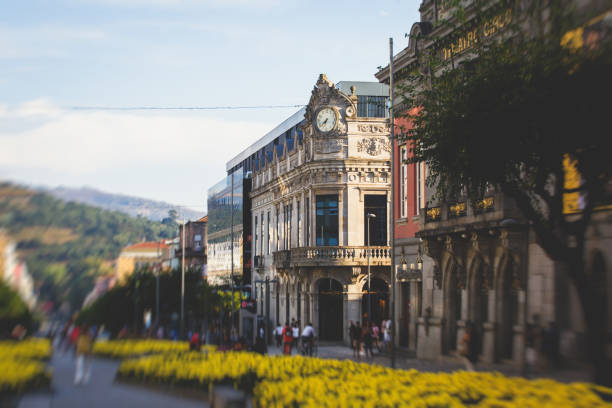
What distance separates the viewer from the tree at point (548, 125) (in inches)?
742

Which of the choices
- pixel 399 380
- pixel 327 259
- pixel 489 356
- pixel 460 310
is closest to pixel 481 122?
pixel 399 380

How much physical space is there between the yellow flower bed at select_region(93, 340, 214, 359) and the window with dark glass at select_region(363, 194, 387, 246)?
42.3 meters

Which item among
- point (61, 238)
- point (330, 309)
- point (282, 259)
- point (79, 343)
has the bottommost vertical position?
point (330, 309)

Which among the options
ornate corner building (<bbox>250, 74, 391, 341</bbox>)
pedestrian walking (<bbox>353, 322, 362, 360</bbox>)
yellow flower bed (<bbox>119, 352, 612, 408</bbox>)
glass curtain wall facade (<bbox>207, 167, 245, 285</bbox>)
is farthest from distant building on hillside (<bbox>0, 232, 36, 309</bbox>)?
glass curtain wall facade (<bbox>207, 167, 245, 285</bbox>)

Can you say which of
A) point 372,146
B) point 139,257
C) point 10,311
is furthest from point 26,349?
point 372,146

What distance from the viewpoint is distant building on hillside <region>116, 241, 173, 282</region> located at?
441 inches

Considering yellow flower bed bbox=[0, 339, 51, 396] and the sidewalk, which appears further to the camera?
the sidewalk

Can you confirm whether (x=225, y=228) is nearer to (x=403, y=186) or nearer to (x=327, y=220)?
(x=327, y=220)

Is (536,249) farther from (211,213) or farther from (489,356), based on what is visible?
(211,213)

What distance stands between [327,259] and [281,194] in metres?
13.4

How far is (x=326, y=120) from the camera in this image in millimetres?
59562

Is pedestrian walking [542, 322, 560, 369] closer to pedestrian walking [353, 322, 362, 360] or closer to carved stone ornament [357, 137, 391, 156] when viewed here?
pedestrian walking [353, 322, 362, 360]

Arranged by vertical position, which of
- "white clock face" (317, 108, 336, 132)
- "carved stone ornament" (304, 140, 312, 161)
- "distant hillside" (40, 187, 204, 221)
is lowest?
"distant hillside" (40, 187, 204, 221)

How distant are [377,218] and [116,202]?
48.3 metres
